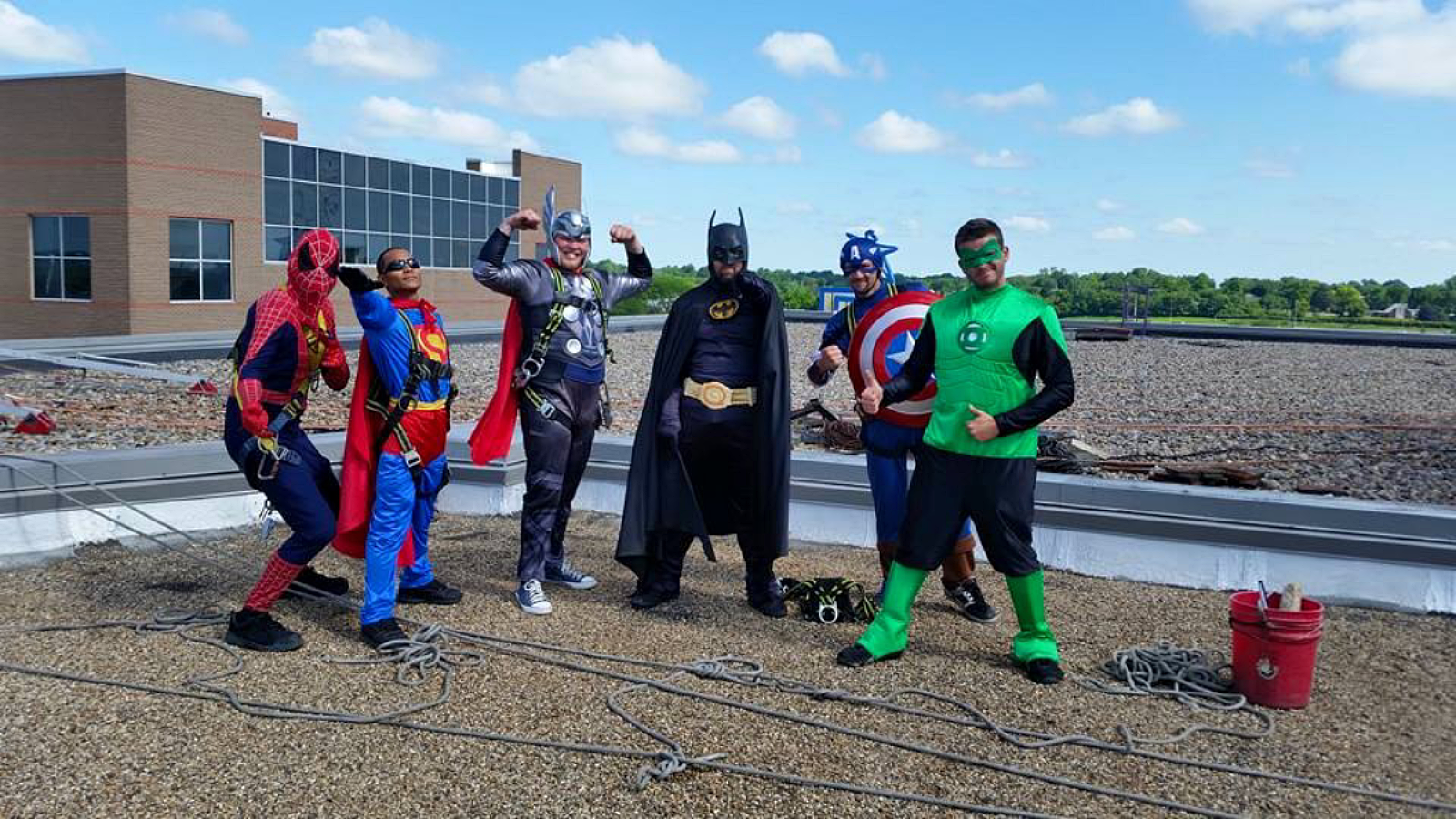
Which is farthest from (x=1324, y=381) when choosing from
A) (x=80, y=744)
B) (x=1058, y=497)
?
(x=80, y=744)

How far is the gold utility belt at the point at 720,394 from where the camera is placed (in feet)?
19.3

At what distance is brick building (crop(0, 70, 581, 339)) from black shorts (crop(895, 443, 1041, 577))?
29.4 m

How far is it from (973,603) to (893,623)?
0.90m

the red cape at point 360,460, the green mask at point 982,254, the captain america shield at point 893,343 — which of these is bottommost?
the red cape at point 360,460

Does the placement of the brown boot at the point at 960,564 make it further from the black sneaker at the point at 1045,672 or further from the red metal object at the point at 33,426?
the red metal object at the point at 33,426

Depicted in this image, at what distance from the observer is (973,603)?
5.91 m

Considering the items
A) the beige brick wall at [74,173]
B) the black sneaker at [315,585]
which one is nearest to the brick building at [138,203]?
the beige brick wall at [74,173]

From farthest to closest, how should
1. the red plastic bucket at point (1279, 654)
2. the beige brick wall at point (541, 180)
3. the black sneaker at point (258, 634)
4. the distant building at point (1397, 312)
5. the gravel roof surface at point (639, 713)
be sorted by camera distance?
the distant building at point (1397, 312)
the beige brick wall at point (541, 180)
the black sneaker at point (258, 634)
the red plastic bucket at point (1279, 654)
the gravel roof surface at point (639, 713)

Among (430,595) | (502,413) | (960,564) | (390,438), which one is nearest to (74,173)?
(502,413)

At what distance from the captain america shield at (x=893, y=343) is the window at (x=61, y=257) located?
29613 millimetres

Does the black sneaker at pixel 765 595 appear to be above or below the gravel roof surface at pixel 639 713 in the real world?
above

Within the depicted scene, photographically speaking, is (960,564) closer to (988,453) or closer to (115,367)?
(988,453)

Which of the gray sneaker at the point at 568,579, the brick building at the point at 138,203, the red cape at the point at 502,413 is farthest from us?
the brick building at the point at 138,203

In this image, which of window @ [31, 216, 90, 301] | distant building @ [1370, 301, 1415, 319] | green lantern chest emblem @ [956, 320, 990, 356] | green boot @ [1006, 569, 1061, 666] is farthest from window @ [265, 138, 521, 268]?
distant building @ [1370, 301, 1415, 319]
